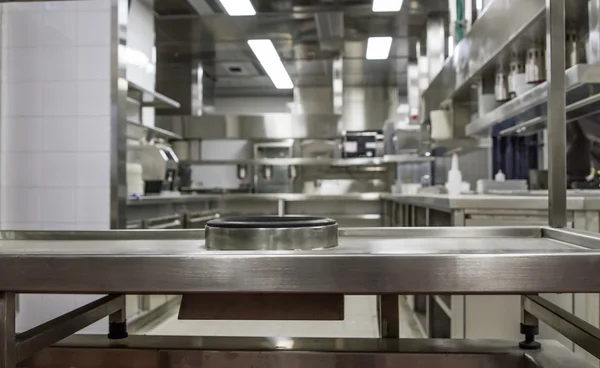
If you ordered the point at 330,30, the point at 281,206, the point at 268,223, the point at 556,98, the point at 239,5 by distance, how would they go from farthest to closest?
the point at 281,206 < the point at 330,30 < the point at 239,5 < the point at 556,98 < the point at 268,223

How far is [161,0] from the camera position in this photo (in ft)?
13.5

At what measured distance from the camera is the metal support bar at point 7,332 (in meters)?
0.78

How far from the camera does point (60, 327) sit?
0.98 m

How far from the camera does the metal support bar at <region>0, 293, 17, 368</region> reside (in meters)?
0.78

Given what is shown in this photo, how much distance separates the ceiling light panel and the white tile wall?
221 centimetres

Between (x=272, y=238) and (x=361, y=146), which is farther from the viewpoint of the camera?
(x=361, y=146)

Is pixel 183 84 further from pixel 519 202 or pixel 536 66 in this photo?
pixel 519 202

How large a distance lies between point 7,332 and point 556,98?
1051 mm

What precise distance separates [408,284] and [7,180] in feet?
8.48

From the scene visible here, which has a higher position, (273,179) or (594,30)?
(594,30)

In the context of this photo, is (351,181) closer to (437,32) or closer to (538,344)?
(437,32)

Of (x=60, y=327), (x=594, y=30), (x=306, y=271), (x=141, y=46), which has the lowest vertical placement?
(x=60, y=327)

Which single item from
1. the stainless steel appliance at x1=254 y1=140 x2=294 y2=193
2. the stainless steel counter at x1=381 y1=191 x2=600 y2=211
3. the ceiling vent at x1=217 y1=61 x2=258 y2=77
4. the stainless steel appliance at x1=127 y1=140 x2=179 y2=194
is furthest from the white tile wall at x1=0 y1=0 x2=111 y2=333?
the ceiling vent at x1=217 y1=61 x2=258 y2=77

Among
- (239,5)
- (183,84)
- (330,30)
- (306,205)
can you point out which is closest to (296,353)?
(239,5)
